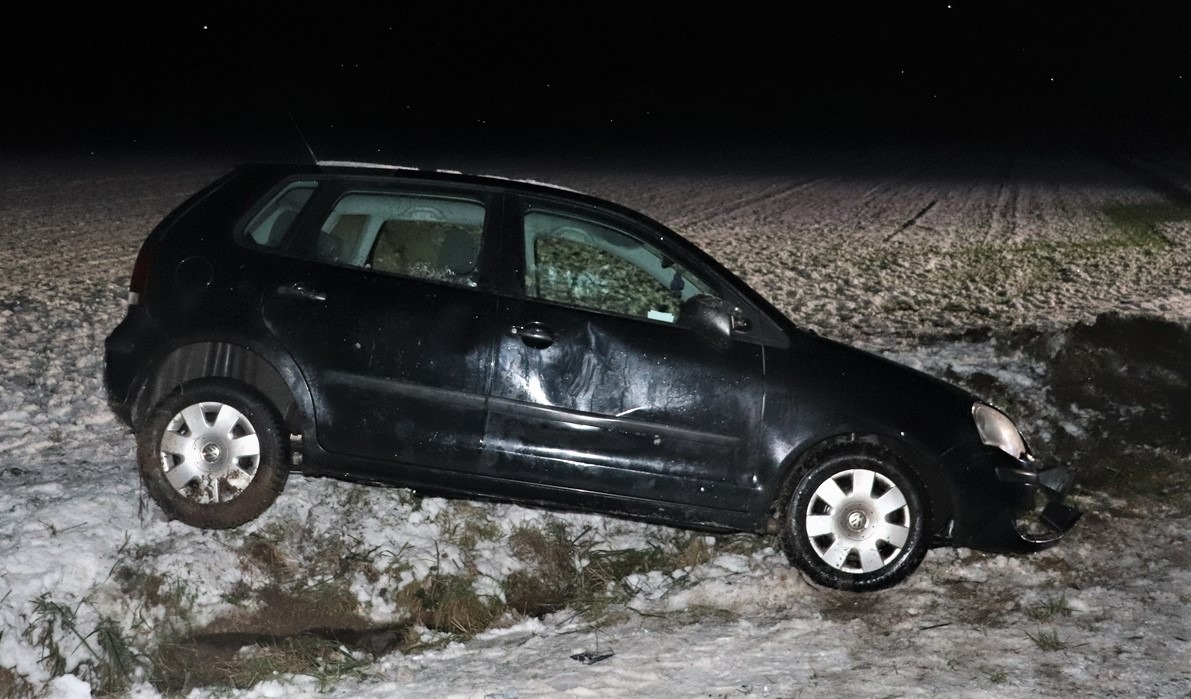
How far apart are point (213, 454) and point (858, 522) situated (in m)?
2.73

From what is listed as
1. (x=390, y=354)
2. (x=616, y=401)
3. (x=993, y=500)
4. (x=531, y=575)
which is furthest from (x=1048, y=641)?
(x=390, y=354)

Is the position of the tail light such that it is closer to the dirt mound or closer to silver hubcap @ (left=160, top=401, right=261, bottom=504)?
silver hubcap @ (left=160, top=401, right=261, bottom=504)

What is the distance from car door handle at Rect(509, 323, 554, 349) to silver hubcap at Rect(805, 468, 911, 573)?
4.29ft


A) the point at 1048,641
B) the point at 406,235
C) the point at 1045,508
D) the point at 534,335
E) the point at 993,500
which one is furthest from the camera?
the point at 1045,508

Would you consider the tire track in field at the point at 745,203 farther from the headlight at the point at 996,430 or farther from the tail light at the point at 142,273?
the tail light at the point at 142,273

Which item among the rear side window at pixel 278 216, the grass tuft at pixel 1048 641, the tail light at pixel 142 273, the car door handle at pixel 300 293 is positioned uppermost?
the rear side window at pixel 278 216

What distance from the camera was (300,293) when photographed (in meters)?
5.45

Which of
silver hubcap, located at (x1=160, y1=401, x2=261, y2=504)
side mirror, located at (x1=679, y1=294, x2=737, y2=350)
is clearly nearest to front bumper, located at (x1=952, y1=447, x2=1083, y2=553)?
side mirror, located at (x1=679, y1=294, x2=737, y2=350)

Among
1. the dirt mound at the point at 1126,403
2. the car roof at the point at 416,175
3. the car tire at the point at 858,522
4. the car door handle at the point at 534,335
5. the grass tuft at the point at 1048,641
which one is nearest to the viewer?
the grass tuft at the point at 1048,641

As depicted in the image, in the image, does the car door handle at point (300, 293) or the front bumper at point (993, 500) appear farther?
the front bumper at point (993, 500)

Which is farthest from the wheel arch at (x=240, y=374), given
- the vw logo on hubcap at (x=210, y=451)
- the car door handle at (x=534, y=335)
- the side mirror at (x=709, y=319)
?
the side mirror at (x=709, y=319)

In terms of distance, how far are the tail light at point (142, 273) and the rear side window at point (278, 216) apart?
0.42 meters

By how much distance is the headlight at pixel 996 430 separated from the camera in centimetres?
566

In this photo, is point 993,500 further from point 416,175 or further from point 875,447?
point 416,175
